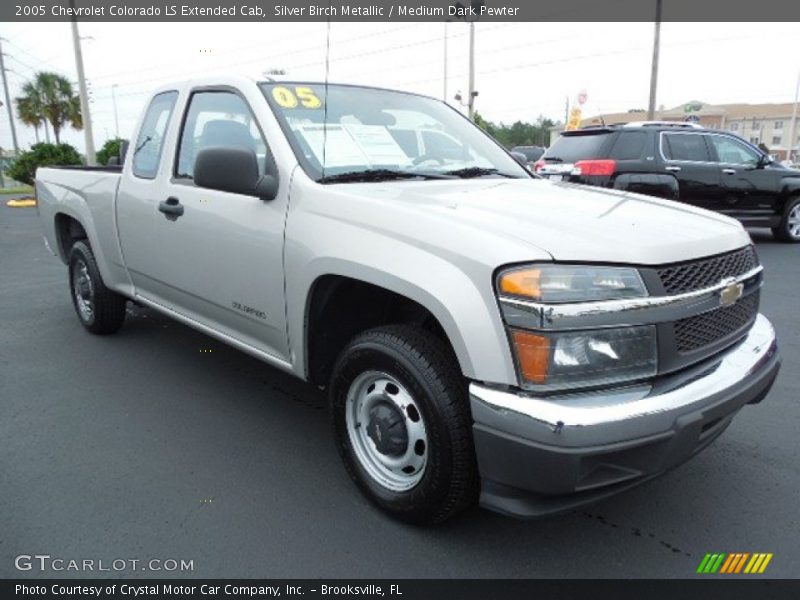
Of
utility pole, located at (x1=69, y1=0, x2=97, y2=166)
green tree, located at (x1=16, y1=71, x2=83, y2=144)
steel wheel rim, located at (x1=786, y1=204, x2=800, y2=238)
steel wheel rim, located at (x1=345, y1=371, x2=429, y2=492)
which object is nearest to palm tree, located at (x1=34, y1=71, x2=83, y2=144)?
green tree, located at (x1=16, y1=71, x2=83, y2=144)

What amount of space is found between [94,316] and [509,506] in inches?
157

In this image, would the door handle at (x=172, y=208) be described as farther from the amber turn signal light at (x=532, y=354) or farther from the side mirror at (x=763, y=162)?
the side mirror at (x=763, y=162)

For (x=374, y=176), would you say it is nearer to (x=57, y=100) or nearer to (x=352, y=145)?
(x=352, y=145)

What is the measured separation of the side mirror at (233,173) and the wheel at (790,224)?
9.89 m

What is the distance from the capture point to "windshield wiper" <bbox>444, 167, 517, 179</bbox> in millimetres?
3179

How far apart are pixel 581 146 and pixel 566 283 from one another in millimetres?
8006

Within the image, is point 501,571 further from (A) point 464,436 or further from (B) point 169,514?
(B) point 169,514

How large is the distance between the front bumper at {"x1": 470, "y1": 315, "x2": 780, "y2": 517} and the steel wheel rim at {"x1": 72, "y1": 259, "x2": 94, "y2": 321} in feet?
12.9

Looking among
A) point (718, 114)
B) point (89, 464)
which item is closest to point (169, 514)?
point (89, 464)

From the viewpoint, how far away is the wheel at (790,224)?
9.83m

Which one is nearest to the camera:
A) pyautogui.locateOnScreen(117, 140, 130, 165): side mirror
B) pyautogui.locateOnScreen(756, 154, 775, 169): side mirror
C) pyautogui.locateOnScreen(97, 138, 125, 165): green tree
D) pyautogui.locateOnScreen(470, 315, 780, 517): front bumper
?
pyautogui.locateOnScreen(470, 315, 780, 517): front bumper

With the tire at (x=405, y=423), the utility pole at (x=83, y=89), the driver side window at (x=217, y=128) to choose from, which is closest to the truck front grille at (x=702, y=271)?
the tire at (x=405, y=423)

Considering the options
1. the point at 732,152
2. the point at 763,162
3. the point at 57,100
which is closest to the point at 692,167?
the point at 732,152

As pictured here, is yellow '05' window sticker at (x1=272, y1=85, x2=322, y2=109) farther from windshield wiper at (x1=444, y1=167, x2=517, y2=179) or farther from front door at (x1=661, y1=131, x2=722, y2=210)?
front door at (x1=661, y1=131, x2=722, y2=210)
